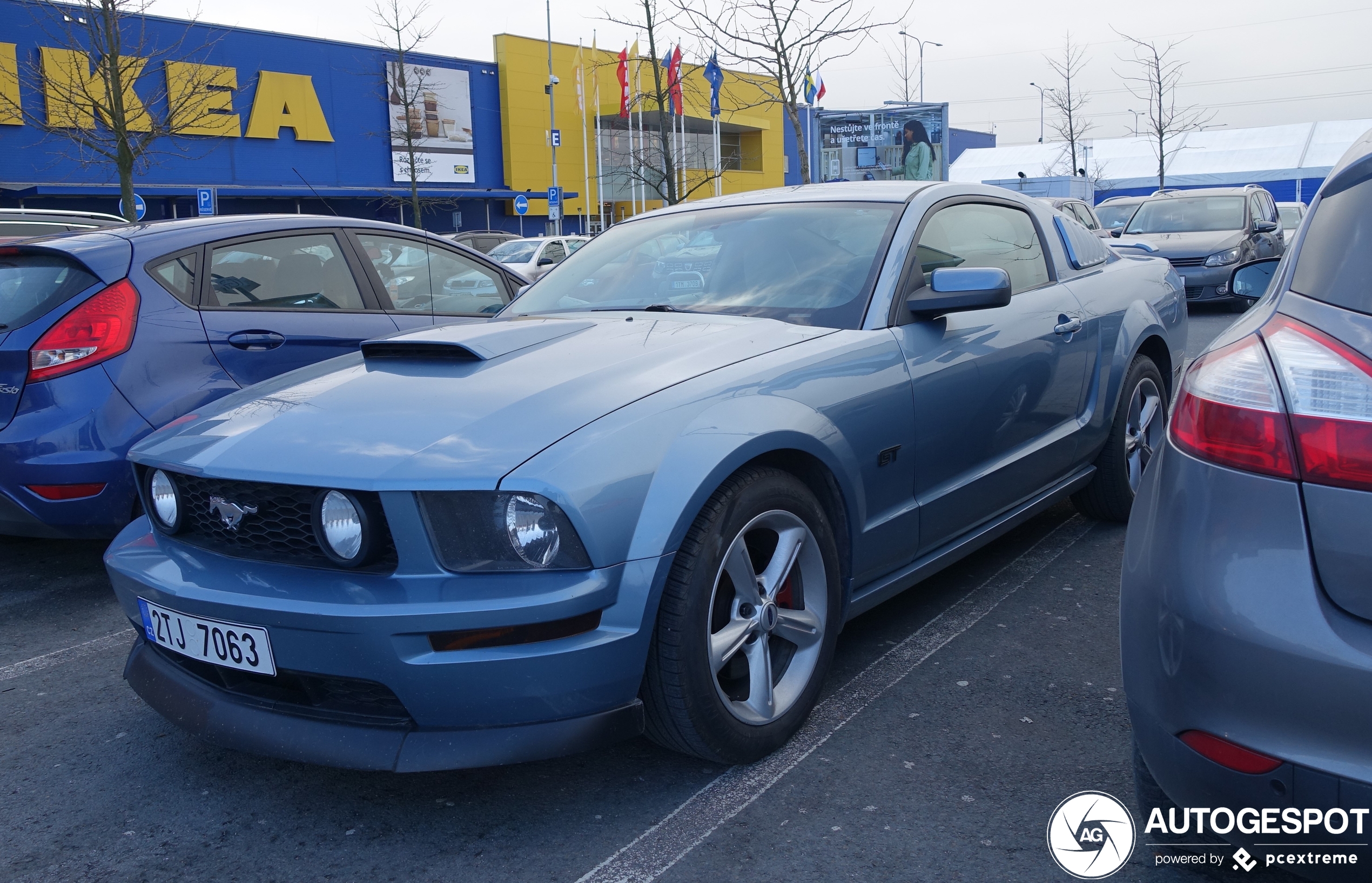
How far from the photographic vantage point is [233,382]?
4.44m

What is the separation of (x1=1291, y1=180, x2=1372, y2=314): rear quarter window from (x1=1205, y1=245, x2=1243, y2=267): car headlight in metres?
13.5

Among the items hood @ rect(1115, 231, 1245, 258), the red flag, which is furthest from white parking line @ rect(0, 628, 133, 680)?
hood @ rect(1115, 231, 1245, 258)

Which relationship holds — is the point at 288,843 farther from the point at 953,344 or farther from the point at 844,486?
the point at 953,344

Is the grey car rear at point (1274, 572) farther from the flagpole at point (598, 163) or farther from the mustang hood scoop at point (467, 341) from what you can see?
the flagpole at point (598, 163)

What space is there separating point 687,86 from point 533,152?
230 inches

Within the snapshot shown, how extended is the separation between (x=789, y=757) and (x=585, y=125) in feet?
119

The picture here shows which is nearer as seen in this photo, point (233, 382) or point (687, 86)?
point (233, 382)

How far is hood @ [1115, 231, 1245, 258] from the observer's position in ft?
46.9

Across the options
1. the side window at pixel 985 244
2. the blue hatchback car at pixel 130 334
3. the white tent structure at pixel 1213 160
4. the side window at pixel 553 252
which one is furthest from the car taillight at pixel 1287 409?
the white tent structure at pixel 1213 160

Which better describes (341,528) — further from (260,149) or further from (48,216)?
(260,149)

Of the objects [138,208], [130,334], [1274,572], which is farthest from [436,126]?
[1274,572]

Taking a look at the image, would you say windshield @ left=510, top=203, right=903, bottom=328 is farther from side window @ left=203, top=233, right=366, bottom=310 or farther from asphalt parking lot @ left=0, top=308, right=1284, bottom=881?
side window @ left=203, top=233, right=366, bottom=310

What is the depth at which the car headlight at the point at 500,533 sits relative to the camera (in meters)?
2.29

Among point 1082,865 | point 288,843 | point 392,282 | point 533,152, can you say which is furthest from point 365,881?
point 533,152
